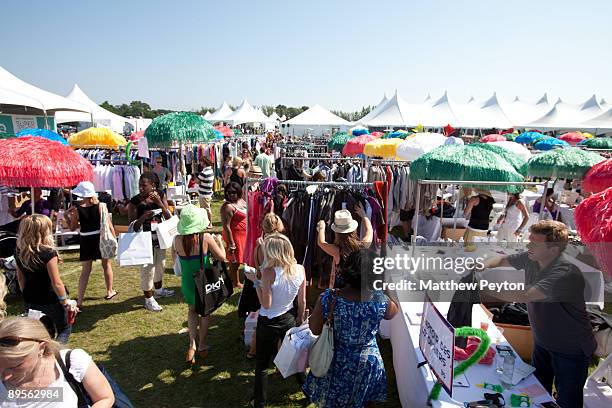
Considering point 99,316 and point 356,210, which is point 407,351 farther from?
point 99,316

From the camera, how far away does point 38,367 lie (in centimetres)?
183

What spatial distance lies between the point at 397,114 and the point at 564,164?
69.4 ft

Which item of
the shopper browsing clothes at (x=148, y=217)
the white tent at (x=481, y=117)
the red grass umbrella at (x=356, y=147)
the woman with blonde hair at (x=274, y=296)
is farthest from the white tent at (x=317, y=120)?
the woman with blonde hair at (x=274, y=296)

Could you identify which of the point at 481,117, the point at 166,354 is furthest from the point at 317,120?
the point at 166,354

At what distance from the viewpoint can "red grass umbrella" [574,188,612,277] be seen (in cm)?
186

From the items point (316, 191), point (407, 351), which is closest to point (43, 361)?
point (407, 351)

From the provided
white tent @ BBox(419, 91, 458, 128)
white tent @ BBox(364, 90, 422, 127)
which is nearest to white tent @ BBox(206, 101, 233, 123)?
white tent @ BBox(364, 90, 422, 127)

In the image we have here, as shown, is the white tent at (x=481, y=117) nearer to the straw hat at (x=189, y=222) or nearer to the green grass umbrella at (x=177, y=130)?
the green grass umbrella at (x=177, y=130)

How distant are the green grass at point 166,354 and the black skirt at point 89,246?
0.83 metres

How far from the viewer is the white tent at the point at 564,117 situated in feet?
99.6

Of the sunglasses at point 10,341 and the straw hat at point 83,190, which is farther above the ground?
the straw hat at point 83,190

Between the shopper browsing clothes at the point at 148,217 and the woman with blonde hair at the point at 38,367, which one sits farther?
the shopper browsing clothes at the point at 148,217

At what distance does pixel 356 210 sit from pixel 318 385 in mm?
2172

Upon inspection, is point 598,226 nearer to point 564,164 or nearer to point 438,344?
point 438,344
